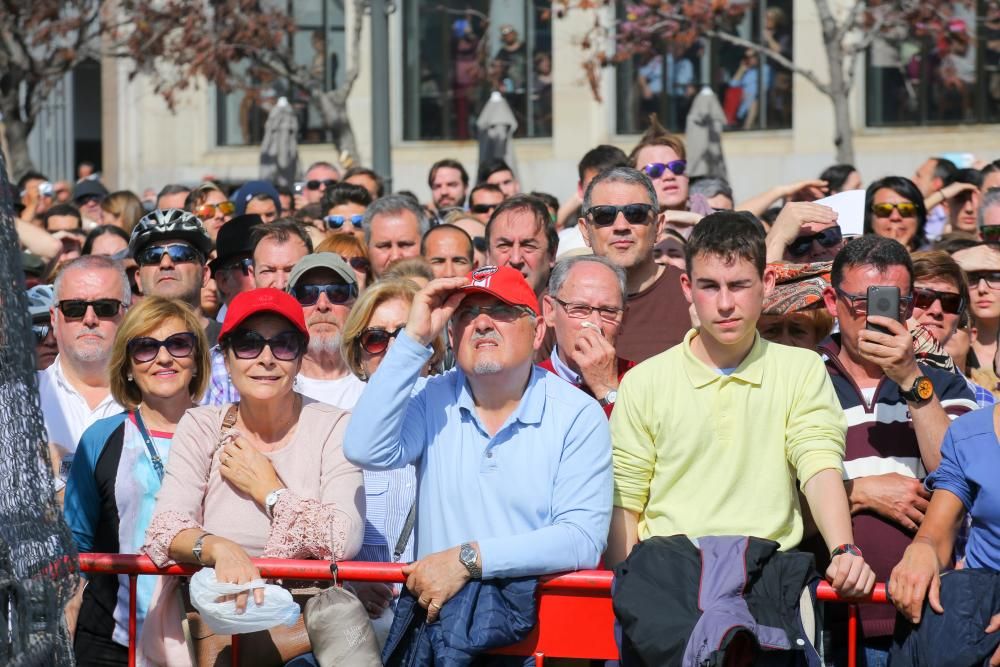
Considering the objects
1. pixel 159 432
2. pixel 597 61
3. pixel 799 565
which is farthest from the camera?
pixel 597 61

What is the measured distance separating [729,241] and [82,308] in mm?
2953

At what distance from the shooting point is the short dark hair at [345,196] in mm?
10375

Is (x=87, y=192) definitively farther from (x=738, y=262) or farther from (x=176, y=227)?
(x=738, y=262)

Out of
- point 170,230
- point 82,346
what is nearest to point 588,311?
point 82,346

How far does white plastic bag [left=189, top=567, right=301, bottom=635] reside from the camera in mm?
4508

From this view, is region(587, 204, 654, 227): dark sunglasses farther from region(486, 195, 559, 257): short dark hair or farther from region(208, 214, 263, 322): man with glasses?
region(208, 214, 263, 322): man with glasses

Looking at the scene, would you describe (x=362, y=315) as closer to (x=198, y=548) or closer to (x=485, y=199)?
(x=198, y=548)

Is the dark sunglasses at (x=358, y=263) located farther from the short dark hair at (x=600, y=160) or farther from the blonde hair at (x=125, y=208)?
the blonde hair at (x=125, y=208)

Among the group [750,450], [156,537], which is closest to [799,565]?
[750,450]

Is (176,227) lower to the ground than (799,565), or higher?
higher

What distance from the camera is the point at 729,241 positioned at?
16.2 feet

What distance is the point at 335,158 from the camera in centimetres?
2512

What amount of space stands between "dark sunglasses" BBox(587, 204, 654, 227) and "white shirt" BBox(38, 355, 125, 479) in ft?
7.36

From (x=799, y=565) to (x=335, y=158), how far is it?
843 inches
